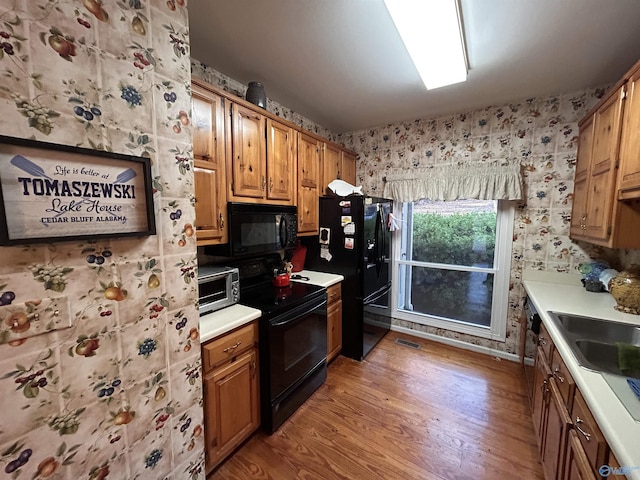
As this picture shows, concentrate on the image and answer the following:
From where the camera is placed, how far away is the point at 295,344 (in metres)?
1.92

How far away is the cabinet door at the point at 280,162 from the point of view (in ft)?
6.94

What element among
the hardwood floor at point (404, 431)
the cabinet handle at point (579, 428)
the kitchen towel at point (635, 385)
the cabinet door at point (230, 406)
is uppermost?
the kitchen towel at point (635, 385)

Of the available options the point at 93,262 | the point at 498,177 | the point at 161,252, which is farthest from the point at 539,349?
the point at 93,262

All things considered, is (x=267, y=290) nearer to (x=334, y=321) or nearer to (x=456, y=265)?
(x=334, y=321)

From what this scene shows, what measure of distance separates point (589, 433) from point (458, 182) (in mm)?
2287

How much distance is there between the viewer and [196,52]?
5.91ft

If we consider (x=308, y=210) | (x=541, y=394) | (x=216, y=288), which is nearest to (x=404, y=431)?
(x=541, y=394)

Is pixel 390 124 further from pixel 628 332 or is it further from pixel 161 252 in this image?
pixel 161 252

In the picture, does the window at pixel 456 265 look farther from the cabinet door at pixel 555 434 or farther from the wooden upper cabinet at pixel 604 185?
the cabinet door at pixel 555 434

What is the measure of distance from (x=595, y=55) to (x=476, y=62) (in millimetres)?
750

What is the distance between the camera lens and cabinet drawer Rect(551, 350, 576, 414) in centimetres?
111

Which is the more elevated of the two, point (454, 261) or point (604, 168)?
point (604, 168)

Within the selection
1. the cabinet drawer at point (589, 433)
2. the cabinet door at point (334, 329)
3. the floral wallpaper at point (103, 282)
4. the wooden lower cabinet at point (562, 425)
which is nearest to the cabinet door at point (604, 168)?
the wooden lower cabinet at point (562, 425)

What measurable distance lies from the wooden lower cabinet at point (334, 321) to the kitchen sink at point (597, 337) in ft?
5.24
